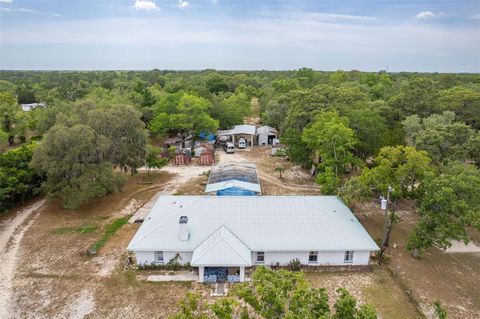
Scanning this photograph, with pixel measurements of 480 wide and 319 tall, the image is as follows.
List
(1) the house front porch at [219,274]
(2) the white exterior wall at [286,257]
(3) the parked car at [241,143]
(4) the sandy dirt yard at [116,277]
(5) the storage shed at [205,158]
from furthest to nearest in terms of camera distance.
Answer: (3) the parked car at [241,143] → (5) the storage shed at [205,158] → (2) the white exterior wall at [286,257] → (1) the house front porch at [219,274] → (4) the sandy dirt yard at [116,277]

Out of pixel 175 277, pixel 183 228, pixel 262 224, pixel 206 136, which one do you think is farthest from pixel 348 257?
pixel 206 136

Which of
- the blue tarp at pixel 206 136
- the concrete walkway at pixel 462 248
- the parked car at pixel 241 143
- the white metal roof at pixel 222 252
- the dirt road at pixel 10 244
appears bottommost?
the dirt road at pixel 10 244

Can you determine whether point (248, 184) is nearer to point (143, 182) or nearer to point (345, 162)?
point (345, 162)

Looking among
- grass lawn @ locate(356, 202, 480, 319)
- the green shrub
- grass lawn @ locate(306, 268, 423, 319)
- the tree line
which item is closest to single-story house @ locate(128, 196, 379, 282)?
the green shrub

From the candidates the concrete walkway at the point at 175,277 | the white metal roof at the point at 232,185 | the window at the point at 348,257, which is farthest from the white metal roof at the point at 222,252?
the white metal roof at the point at 232,185

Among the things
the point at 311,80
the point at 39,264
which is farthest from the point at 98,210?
the point at 311,80

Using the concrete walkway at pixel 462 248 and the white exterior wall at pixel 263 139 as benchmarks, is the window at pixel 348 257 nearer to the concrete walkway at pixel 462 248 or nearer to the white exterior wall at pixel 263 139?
Result: the concrete walkway at pixel 462 248

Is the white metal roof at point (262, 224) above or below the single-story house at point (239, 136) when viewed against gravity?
below
